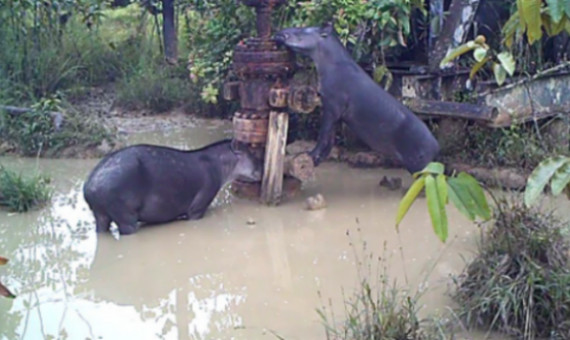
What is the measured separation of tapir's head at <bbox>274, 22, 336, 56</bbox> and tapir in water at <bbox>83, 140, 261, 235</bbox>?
3.28ft

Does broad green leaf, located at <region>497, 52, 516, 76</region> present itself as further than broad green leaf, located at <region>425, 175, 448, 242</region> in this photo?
Yes

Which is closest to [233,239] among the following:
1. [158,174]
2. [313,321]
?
[158,174]

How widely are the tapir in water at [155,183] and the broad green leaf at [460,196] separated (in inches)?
146

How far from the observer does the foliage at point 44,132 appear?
8.58 metres

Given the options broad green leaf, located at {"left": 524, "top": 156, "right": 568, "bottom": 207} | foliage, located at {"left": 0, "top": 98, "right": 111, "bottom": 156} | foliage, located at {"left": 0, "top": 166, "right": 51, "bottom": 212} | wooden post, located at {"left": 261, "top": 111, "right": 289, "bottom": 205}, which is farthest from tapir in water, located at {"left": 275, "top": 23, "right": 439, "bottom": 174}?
broad green leaf, located at {"left": 524, "top": 156, "right": 568, "bottom": 207}

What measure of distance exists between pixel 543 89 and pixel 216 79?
3059mm

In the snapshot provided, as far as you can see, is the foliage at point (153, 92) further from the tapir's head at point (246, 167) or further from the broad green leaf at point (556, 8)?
the broad green leaf at point (556, 8)

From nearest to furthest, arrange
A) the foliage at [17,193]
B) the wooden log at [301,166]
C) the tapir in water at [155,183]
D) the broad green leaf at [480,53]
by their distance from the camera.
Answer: the broad green leaf at [480,53]
the tapir in water at [155,183]
the foliage at [17,193]
the wooden log at [301,166]

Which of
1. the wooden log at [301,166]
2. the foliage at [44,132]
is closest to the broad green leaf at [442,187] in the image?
the wooden log at [301,166]

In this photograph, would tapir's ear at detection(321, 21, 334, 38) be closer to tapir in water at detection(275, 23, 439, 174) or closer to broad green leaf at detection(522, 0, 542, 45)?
tapir in water at detection(275, 23, 439, 174)

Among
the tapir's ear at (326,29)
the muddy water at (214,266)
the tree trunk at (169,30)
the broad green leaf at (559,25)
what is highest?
the broad green leaf at (559,25)

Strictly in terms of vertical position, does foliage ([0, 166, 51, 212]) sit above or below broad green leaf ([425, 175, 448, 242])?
below

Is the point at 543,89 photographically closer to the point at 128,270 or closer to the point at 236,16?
the point at 236,16

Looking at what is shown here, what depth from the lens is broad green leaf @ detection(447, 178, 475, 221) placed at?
272 cm
